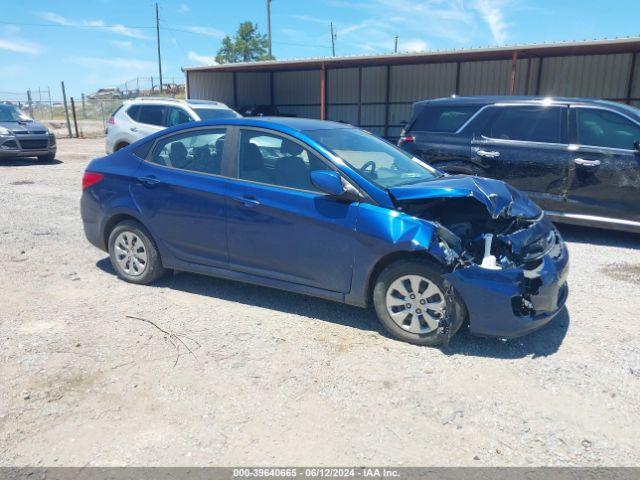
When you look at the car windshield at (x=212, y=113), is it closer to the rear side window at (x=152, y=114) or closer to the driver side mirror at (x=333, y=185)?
the rear side window at (x=152, y=114)

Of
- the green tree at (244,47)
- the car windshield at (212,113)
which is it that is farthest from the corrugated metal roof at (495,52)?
the green tree at (244,47)

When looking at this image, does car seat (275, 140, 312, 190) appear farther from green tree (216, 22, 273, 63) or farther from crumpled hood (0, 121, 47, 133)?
green tree (216, 22, 273, 63)

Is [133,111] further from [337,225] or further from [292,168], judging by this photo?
[337,225]

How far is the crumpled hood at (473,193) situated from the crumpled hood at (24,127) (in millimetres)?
14445

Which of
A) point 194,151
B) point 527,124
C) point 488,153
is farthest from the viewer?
point 488,153

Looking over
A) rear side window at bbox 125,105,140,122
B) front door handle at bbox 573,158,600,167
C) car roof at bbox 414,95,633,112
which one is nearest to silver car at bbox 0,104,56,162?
rear side window at bbox 125,105,140,122

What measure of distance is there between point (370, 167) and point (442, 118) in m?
3.69

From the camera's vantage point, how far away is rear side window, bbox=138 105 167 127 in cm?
1250

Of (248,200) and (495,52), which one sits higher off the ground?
(495,52)

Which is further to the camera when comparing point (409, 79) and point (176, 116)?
point (409, 79)

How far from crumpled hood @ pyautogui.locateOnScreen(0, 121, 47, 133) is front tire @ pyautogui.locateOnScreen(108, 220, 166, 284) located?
1202 centimetres

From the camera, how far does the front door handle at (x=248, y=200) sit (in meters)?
4.59

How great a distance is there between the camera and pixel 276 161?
4.66m

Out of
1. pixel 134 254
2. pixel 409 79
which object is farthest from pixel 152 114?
pixel 409 79
